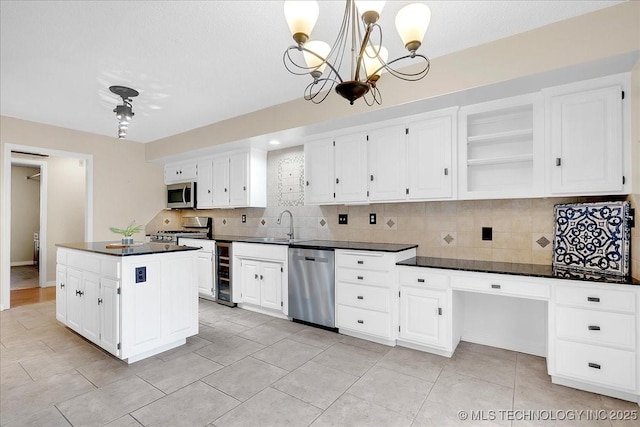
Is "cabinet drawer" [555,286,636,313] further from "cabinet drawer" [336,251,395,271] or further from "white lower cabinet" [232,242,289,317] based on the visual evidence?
"white lower cabinet" [232,242,289,317]

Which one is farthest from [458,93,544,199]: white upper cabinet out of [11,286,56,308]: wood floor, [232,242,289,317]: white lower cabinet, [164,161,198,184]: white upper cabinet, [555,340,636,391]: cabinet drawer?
[11,286,56,308]: wood floor

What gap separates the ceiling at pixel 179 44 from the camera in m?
2.02

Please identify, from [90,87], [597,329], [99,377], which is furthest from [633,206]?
[90,87]

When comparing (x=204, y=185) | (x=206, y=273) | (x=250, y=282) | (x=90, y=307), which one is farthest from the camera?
(x=204, y=185)

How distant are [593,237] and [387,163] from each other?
69.4 inches

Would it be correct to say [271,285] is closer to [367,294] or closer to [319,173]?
[367,294]

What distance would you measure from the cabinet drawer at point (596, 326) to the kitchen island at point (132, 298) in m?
3.07

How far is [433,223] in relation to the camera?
129 inches

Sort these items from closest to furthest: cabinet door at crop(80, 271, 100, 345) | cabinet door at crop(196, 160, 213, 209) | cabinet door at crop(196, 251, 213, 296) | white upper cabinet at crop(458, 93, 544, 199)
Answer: white upper cabinet at crop(458, 93, 544, 199)
cabinet door at crop(80, 271, 100, 345)
cabinet door at crop(196, 251, 213, 296)
cabinet door at crop(196, 160, 213, 209)

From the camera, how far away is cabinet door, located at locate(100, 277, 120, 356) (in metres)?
2.55

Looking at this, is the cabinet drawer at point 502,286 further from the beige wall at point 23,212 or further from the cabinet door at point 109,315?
the beige wall at point 23,212

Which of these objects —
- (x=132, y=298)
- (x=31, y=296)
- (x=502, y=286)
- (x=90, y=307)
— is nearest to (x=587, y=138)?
(x=502, y=286)

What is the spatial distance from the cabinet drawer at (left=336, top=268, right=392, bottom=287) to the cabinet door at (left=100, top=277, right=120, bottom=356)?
1978mm

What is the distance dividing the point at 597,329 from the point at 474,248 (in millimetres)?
1101
